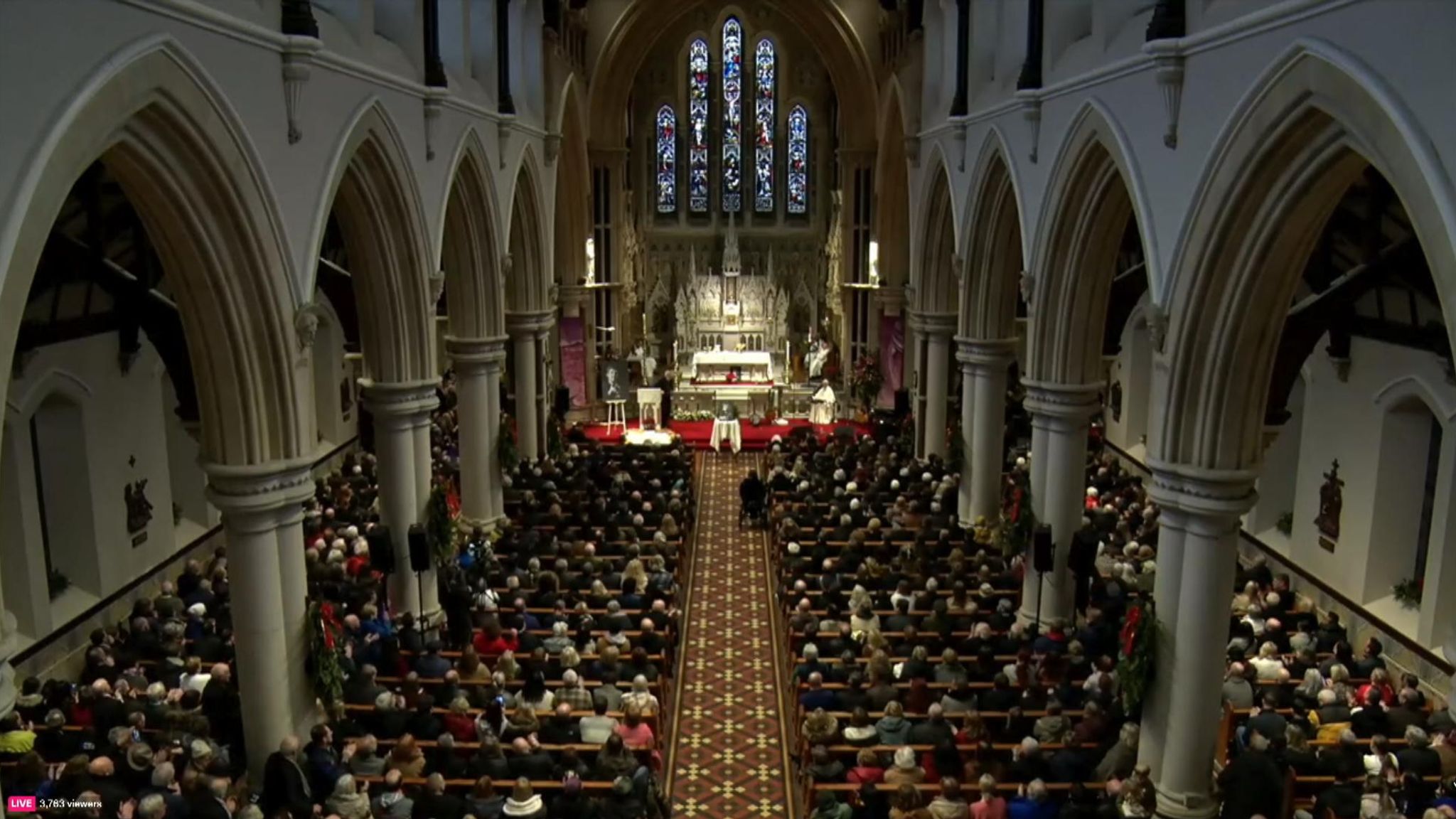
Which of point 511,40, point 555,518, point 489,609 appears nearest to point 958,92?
point 511,40

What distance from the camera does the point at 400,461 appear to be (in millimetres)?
13820

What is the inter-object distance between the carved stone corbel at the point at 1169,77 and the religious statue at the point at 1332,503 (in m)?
7.91

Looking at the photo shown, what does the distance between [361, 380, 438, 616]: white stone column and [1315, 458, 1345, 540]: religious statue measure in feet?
39.6

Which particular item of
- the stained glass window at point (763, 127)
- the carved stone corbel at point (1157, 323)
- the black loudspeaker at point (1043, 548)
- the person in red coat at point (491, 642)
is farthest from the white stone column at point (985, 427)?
the stained glass window at point (763, 127)

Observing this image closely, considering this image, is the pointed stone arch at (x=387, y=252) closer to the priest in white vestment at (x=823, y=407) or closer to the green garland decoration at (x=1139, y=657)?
the green garland decoration at (x=1139, y=657)

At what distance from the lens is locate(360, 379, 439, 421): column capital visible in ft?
44.2

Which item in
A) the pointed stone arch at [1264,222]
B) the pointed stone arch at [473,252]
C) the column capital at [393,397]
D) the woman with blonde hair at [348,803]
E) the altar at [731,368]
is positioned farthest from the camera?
the altar at [731,368]

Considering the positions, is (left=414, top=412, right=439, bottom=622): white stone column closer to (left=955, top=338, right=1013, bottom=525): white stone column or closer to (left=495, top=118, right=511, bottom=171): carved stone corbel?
(left=495, top=118, right=511, bottom=171): carved stone corbel

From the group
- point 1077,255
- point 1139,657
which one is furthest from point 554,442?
point 1139,657

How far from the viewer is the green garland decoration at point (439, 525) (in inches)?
566

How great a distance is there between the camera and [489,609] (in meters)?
13.5

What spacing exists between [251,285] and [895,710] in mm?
6887

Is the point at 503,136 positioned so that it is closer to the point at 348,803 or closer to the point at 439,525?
the point at 439,525

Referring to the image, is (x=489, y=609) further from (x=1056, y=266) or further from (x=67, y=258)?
(x=1056, y=266)
